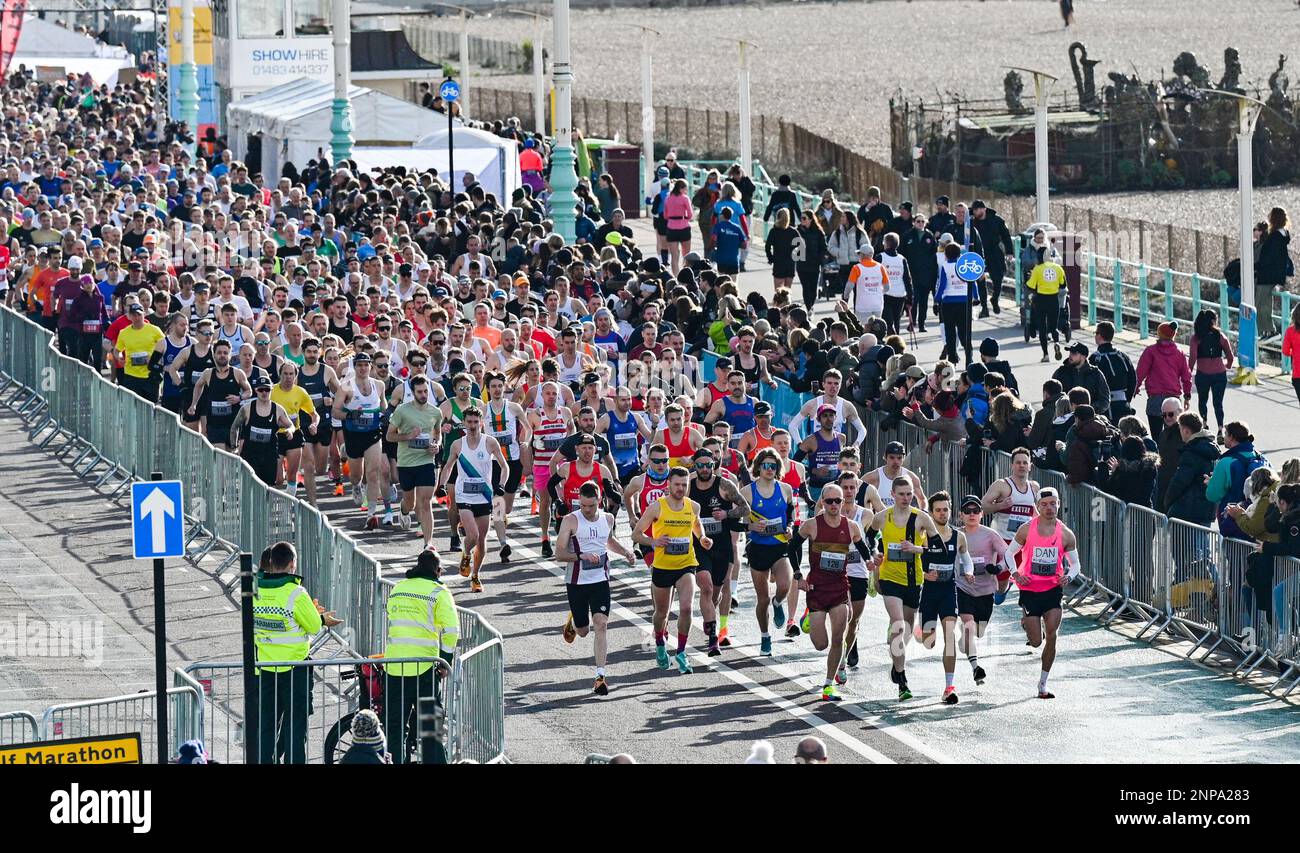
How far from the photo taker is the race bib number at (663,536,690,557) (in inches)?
680

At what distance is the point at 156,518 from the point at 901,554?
560cm

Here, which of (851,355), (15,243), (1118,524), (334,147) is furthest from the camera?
(334,147)

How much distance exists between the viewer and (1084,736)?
15922 mm

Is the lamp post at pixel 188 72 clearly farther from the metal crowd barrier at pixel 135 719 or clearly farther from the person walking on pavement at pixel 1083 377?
the metal crowd barrier at pixel 135 719

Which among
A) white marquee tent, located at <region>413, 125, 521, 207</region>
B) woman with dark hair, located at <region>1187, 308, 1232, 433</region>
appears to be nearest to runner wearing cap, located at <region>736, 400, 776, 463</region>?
woman with dark hair, located at <region>1187, 308, 1232, 433</region>

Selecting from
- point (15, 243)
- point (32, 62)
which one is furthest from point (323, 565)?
point (32, 62)

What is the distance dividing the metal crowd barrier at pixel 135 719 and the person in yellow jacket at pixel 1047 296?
1664 cm

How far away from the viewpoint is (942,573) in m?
17.0

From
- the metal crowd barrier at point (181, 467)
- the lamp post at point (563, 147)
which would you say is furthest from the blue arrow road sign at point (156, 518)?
the lamp post at point (563, 147)

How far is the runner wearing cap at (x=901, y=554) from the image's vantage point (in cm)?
1691

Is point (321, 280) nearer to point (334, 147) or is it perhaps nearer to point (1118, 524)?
point (1118, 524)

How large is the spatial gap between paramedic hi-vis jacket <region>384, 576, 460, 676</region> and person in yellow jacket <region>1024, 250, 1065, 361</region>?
1544cm

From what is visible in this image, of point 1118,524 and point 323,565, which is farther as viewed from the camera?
point 1118,524
